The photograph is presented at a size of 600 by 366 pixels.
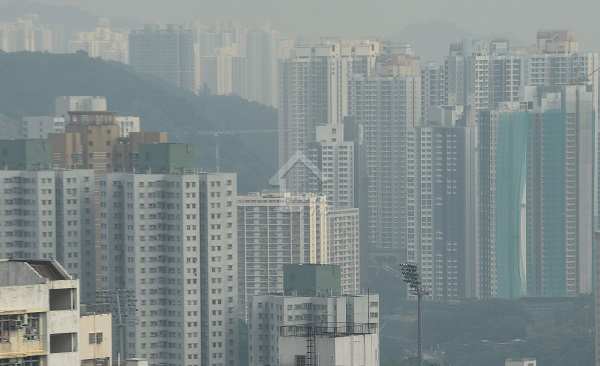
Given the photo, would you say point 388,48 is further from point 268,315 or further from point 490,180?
point 268,315

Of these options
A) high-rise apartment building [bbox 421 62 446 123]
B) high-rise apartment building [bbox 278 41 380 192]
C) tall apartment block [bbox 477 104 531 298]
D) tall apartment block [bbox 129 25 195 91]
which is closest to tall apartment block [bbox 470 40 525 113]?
high-rise apartment building [bbox 421 62 446 123]

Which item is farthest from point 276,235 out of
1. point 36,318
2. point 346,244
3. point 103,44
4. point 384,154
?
point 36,318

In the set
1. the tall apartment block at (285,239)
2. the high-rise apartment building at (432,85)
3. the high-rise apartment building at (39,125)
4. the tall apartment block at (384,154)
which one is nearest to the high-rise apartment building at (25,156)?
the tall apartment block at (285,239)

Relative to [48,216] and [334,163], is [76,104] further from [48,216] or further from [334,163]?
[48,216]

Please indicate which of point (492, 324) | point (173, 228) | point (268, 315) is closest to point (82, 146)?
point (173, 228)

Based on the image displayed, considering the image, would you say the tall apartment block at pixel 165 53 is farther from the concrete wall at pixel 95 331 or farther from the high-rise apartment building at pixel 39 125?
the concrete wall at pixel 95 331

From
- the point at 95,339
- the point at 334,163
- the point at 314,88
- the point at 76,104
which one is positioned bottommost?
the point at 95,339
